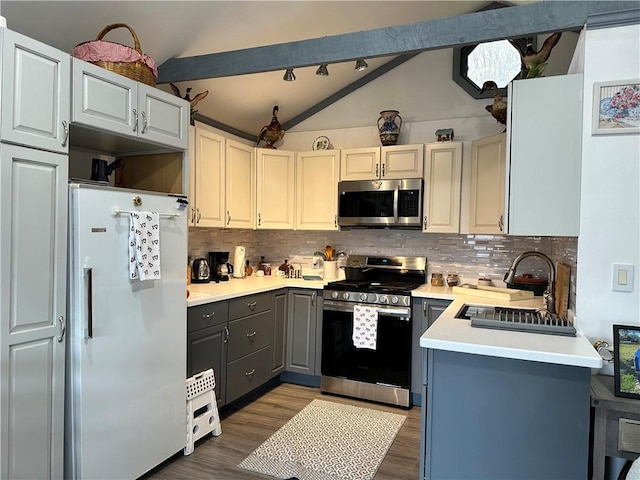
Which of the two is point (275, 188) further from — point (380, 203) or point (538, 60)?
point (538, 60)

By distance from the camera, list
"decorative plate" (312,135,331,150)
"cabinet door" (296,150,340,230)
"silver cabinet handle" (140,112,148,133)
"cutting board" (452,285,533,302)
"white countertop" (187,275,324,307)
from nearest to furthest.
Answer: "silver cabinet handle" (140,112,148,133), "white countertop" (187,275,324,307), "cutting board" (452,285,533,302), "cabinet door" (296,150,340,230), "decorative plate" (312,135,331,150)

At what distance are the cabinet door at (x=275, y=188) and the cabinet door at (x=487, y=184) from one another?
167cm

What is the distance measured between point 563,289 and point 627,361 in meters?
0.78

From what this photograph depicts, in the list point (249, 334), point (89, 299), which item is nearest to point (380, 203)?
point (249, 334)

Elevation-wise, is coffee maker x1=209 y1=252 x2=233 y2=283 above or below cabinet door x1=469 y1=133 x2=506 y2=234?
below

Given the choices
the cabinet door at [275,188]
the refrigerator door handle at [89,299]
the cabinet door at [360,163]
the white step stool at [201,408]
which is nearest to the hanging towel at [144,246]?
the refrigerator door handle at [89,299]

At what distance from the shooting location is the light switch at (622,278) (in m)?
1.92

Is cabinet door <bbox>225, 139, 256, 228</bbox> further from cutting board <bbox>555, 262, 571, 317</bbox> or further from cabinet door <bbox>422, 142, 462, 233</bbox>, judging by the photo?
cutting board <bbox>555, 262, 571, 317</bbox>

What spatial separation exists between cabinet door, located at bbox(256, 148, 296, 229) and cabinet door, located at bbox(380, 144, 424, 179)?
91 centimetres

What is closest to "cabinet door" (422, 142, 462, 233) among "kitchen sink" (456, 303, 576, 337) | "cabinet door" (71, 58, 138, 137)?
"kitchen sink" (456, 303, 576, 337)

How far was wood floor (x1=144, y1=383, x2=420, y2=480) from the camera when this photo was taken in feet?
8.09

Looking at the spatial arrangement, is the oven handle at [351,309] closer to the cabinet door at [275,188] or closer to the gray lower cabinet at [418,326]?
the gray lower cabinet at [418,326]

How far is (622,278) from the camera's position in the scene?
1929 millimetres

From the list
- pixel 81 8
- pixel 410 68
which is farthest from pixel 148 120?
pixel 410 68
